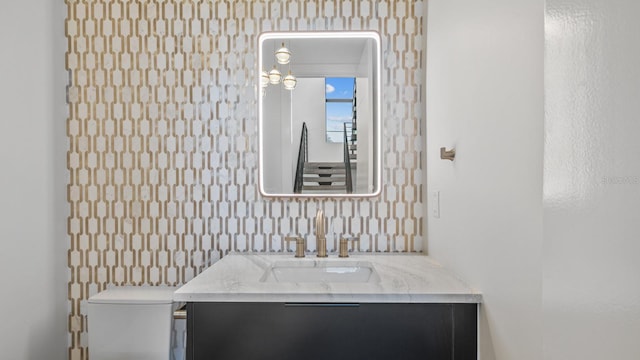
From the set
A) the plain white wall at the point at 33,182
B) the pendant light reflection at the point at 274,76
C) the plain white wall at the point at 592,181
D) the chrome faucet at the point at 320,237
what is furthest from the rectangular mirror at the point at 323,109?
the plain white wall at the point at 592,181

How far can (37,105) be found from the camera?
1.95 m

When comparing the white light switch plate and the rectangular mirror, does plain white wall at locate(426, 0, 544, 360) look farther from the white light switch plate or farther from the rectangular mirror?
the rectangular mirror

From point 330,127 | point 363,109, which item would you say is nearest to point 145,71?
point 330,127

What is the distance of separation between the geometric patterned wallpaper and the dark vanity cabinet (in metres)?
0.75

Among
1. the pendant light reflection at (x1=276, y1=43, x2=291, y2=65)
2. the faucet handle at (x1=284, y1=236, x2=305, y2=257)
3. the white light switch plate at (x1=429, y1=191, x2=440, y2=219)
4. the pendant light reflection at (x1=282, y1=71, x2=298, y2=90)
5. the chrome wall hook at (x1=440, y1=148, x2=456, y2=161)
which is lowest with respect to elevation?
the faucet handle at (x1=284, y1=236, x2=305, y2=257)

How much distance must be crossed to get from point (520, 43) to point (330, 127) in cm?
114

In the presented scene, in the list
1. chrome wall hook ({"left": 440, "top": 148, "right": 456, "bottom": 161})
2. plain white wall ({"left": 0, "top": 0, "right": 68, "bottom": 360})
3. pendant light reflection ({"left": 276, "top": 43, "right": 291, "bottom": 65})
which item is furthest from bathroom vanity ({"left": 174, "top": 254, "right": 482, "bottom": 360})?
pendant light reflection ({"left": 276, "top": 43, "right": 291, "bottom": 65})

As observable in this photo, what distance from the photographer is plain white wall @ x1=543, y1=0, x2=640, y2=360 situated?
19.0 inches

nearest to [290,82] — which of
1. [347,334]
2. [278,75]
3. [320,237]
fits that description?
[278,75]

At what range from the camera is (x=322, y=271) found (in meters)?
1.89

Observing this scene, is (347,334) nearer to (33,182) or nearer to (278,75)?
(278,75)

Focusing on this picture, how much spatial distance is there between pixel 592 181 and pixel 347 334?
0.98 metres

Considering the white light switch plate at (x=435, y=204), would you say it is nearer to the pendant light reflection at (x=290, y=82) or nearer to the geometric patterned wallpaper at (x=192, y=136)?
the geometric patterned wallpaper at (x=192, y=136)

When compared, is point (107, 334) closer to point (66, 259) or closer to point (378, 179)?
point (66, 259)
